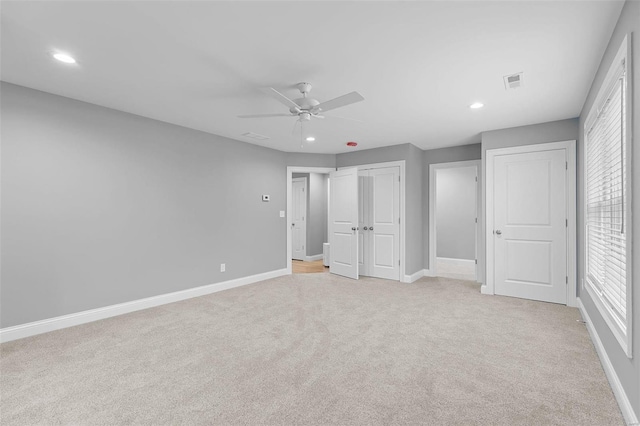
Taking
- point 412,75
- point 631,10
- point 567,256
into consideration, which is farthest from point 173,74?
point 567,256

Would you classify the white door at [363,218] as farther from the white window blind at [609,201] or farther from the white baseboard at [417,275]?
the white window blind at [609,201]

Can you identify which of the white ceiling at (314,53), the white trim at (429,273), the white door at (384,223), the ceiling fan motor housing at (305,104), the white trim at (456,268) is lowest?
the white trim at (456,268)

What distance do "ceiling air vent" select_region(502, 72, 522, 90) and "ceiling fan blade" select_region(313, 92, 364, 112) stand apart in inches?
53.4

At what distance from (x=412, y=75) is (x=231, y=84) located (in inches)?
65.7

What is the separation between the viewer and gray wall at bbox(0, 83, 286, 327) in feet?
9.46

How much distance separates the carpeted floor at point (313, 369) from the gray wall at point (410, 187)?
67.9 inches

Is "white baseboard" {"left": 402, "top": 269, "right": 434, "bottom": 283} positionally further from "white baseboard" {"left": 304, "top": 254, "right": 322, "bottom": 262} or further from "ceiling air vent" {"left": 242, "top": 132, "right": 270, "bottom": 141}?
"ceiling air vent" {"left": 242, "top": 132, "right": 270, "bottom": 141}

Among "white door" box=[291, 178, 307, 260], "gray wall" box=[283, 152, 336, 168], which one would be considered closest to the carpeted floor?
"gray wall" box=[283, 152, 336, 168]

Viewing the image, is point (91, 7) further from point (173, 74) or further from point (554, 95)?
point (554, 95)

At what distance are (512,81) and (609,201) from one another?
4.22ft

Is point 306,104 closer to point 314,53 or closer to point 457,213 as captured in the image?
point 314,53

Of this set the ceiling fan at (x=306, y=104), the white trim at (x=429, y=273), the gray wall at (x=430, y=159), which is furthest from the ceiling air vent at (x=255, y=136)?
the white trim at (x=429, y=273)

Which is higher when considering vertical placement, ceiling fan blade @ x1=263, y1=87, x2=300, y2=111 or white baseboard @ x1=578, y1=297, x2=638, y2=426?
ceiling fan blade @ x1=263, y1=87, x2=300, y2=111

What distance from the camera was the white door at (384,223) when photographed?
5.34 metres
